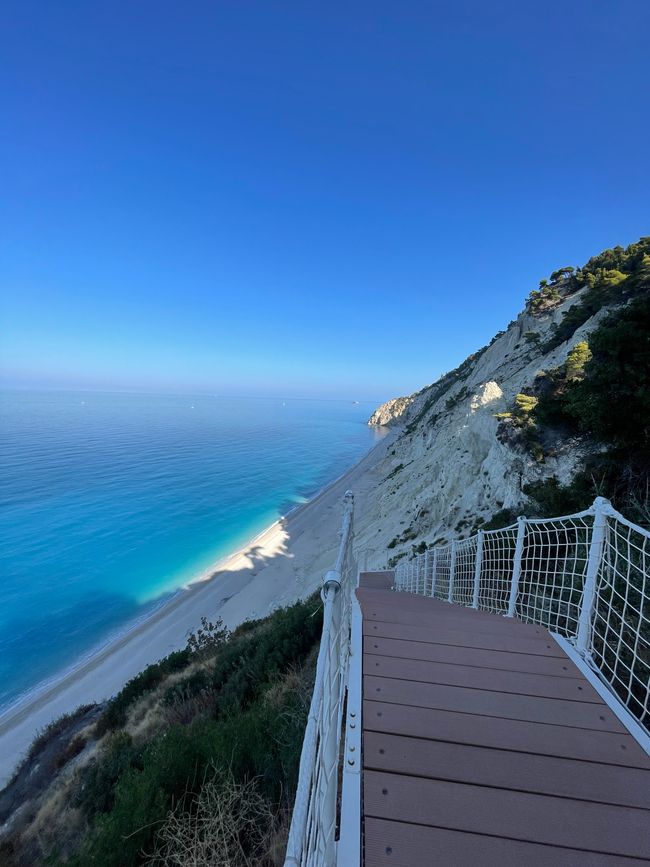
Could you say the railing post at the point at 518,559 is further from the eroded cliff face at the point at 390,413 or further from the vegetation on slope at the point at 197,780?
the eroded cliff face at the point at 390,413

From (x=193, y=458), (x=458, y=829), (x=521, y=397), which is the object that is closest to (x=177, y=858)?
(x=458, y=829)

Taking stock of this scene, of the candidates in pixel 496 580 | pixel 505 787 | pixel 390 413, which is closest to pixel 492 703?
pixel 505 787

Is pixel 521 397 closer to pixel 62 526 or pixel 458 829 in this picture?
pixel 458 829

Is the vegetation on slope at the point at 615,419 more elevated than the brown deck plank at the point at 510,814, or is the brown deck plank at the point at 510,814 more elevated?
the vegetation on slope at the point at 615,419

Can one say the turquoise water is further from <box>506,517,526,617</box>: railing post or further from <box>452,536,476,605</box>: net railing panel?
<box>506,517,526,617</box>: railing post

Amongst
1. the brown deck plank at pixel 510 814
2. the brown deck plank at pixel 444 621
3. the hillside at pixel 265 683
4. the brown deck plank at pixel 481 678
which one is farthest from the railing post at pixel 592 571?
the hillside at pixel 265 683
